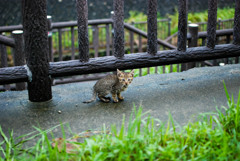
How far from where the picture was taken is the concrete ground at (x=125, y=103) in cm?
278

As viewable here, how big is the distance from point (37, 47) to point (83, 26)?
0.46 metres

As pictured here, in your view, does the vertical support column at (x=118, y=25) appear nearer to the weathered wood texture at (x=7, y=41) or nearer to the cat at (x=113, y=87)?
the cat at (x=113, y=87)

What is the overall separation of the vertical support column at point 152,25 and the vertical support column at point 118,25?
0.91 feet

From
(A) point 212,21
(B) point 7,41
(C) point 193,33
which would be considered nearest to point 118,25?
(A) point 212,21

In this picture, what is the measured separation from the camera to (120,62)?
10.7ft

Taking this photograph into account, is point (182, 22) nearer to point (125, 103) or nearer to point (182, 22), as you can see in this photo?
point (182, 22)

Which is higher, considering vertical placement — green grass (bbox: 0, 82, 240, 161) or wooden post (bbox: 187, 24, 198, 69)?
wooden post (bbox: 187, 24, 198, 69)

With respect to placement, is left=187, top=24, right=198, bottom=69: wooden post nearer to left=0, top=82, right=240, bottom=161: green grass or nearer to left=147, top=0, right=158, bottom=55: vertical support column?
left=147, top=0, right=158, bottom=55: vertical support column

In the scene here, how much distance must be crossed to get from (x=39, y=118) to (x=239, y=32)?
7.38 feet

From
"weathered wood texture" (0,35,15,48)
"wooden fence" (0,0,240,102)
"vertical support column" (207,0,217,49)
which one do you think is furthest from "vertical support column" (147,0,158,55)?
"weathered wood texture" (0,35,15,48)

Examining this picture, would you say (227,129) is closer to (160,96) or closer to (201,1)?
(160,96)

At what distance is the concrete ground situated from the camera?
9.11ft

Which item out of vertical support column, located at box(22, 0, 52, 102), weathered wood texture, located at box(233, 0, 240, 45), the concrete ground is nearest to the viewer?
the concrete ground

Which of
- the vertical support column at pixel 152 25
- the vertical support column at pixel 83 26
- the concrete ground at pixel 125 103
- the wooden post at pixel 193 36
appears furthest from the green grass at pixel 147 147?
the wooden post at pixel 193 36
